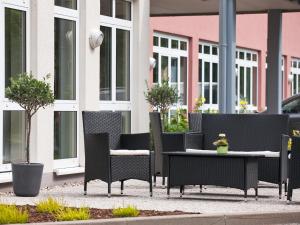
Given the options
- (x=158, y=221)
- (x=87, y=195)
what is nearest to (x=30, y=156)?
(x=87, y=195)

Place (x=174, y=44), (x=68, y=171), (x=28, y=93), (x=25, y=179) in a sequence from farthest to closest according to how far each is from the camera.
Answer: (x=174, y=44), (x=68, y=171), (x=25, y=179), (x=28, y=93)

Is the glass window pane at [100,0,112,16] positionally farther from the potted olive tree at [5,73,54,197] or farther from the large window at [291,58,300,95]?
the large window at [291,58,300,95]

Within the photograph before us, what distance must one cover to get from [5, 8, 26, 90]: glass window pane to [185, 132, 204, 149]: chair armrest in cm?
243

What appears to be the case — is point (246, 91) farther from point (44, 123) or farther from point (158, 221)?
point (158, 221)

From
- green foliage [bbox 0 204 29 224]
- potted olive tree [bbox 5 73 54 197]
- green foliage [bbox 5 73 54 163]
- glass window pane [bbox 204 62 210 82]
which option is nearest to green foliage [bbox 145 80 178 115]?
potted olive tree [bbox 5 73 54 197]

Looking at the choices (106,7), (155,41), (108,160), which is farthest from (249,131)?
(155,41)

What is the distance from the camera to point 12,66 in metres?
13.2

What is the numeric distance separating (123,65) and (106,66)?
69cm

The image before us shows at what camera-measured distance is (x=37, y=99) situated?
12.1 m

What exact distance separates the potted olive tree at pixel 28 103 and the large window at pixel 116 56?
3.77 meters

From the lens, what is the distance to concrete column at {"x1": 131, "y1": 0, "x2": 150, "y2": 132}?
1697cm

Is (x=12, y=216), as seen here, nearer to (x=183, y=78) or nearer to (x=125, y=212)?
(x=125, y=212)

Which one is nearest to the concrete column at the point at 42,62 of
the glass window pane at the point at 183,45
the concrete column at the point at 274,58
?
the concrete column at the point at 274,58

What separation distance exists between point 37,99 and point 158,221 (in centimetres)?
309
